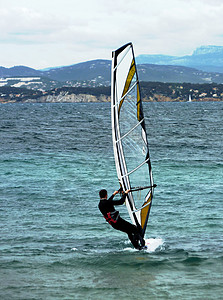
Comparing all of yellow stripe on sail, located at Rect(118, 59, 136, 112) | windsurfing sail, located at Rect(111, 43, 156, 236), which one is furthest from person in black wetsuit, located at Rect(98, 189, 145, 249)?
yellow stripe on sail, located at Rect(118, 59, 136, 112)

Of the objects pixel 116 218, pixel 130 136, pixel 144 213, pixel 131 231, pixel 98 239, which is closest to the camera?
pixel 116 218

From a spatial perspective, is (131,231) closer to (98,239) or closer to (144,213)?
(144,213)

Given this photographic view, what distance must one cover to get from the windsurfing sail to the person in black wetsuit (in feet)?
0.87

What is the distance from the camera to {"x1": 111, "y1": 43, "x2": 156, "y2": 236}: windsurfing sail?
449 inches

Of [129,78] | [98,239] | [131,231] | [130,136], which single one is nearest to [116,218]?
[131,231]

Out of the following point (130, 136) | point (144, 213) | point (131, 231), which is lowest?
point (131, 231)

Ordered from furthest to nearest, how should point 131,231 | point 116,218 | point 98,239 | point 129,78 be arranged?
point 98,239 < point 131,231 < point 116,218 < point 129,78

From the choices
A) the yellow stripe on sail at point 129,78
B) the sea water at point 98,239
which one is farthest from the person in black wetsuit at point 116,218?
the yellow stripe on sail at point 129,78

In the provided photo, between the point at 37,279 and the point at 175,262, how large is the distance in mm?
3477

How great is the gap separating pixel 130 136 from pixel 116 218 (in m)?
2.15

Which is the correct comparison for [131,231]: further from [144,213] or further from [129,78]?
[129,78]

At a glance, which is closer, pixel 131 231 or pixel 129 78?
pixel 129 78

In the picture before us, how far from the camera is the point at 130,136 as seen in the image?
12008mm

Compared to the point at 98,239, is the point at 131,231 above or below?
above
